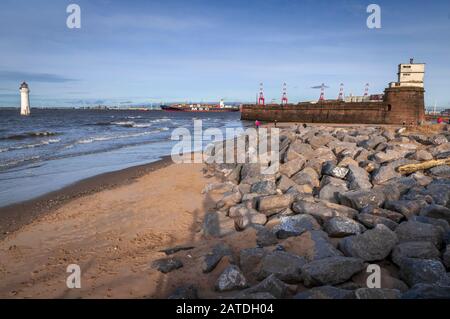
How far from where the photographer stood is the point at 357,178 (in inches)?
255

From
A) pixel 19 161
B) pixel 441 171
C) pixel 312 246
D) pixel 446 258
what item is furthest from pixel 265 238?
pixel 19 161

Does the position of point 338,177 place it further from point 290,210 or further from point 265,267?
point 265,267

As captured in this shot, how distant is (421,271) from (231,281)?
1.78 metres

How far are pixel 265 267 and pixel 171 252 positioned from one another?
154cm

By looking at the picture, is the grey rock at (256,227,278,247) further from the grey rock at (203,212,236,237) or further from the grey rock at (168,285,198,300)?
the grey rock at (168,285,198,300)

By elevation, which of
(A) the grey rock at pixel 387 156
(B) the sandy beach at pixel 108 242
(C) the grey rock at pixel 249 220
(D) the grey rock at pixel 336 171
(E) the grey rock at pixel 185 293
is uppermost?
(A) the grey rock at pixel 387 156

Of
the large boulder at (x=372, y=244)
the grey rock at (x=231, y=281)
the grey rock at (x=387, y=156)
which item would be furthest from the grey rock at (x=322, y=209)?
the grey rock at (x=387, y=156)

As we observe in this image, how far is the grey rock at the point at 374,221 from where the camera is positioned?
4.41 m

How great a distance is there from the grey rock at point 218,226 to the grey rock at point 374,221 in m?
1.73

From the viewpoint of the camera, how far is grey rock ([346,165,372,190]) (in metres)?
6.27

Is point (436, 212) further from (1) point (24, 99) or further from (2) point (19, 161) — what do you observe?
(1) point (24, 99)

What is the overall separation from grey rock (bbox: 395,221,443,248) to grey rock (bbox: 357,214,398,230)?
29cm

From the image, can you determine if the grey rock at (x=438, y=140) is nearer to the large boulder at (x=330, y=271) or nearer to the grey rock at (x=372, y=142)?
the grey rock at (x=372, y=142)

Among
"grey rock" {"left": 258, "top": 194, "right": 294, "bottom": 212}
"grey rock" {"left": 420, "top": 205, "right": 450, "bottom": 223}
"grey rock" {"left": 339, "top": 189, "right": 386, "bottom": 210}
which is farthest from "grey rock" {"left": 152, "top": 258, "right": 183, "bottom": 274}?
"grey rock" {"left": 420, "top": 205, "right": 450, "bottom": 223}
